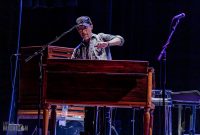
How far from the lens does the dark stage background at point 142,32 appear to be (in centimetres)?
909

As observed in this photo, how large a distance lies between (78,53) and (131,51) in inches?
122

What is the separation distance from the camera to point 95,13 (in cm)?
953

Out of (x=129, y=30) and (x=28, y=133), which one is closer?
(x=28, y=133)

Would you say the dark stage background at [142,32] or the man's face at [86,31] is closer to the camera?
the man's face at [86,31]

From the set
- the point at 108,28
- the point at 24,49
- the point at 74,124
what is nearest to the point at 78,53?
the point at 24,49

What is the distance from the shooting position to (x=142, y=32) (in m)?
9.34

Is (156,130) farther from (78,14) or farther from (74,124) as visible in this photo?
(78,14)

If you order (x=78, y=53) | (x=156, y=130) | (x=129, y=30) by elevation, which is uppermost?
(x=129, y=30)

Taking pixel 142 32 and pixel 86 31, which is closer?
pixel 86 31

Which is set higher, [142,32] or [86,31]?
[142,32]

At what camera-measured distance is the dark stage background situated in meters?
9.09

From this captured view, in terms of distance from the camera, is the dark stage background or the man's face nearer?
the man's face

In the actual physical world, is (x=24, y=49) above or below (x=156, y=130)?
above

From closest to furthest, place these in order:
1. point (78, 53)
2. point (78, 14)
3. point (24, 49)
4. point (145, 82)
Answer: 1. point (145, 82)
2. point (78, 53)
3. point (24, 49)
4. point (78, 14)
